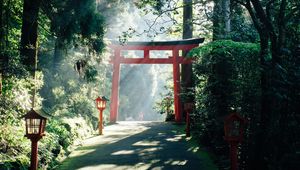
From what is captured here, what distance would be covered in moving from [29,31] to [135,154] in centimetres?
448

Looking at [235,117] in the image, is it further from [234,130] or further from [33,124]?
[33,124]

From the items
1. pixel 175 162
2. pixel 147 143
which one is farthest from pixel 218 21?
pixel 175 162

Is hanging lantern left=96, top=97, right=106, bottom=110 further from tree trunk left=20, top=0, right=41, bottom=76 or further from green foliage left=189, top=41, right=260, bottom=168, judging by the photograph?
tree trunk left=20, top=0, right=41, bottom=76

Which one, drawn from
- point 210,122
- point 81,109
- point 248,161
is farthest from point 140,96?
point 248,161

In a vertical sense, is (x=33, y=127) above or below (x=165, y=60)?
below

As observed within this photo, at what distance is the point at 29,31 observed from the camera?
9.55m

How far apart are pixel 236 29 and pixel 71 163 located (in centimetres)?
744

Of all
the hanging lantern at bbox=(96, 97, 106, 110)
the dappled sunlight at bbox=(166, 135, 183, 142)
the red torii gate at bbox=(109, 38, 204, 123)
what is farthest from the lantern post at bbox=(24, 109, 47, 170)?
the red torii gate at bbox=(109, 38, 204, 123)

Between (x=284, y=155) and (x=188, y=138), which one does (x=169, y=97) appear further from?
(x=284, y=155)

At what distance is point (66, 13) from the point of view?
10.1 m

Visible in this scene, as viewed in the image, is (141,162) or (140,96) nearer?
(141,162)

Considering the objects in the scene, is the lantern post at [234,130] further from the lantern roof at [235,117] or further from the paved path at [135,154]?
the paved path at [135,154]

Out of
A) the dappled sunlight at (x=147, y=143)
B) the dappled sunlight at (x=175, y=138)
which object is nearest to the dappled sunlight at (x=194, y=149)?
the dappled sunlight at (x=147, y=143)

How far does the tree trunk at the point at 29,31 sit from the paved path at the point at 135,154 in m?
2.89
